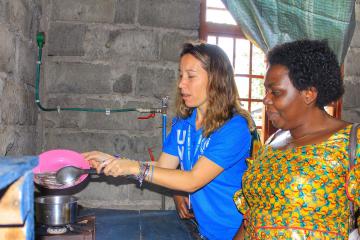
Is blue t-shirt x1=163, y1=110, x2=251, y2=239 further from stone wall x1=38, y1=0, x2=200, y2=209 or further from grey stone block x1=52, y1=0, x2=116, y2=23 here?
grey stone block x1=52, y1=0, x2=116, y2=23

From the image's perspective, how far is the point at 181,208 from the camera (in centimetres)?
217

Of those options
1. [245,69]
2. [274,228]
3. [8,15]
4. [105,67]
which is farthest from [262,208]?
[245,69]

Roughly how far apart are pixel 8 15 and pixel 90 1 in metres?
0.99

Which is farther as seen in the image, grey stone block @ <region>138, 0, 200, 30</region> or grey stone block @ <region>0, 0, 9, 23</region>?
grey stone block @ <region>138, 0, 200, 30</region>

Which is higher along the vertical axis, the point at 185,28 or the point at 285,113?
the point at 185,28

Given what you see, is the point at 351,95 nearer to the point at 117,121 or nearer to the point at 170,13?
the point at 170,13

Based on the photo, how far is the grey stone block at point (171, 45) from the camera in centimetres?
274

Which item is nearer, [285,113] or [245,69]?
[285,113]

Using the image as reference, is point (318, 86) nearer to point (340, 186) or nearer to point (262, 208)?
point (340, 186)

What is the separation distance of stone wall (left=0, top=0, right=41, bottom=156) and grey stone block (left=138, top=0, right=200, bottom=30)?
2.44ft

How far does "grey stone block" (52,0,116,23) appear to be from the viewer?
8.63 ft

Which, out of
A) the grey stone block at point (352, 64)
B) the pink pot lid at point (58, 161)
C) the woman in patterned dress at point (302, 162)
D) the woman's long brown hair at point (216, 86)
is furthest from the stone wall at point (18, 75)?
the grey stone block at point (352, 64)

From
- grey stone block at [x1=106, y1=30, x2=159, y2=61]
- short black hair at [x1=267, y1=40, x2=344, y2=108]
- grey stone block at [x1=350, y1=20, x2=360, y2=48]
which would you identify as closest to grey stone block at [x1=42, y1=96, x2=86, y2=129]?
grey stone block at [x1=106, y1=30, x2=159, y2=61]

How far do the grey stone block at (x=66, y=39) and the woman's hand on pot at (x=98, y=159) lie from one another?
1048mm
